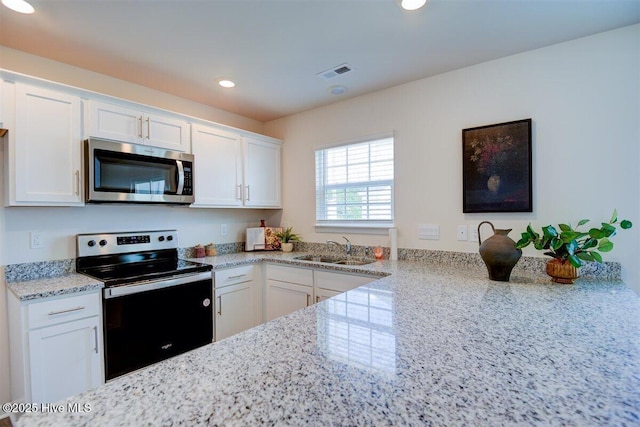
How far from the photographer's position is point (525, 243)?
1735mm

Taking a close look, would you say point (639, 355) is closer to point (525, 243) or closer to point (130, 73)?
point (525, 243)

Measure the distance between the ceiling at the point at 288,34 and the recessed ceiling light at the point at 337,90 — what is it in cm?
19

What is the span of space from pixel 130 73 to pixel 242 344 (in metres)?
2.41

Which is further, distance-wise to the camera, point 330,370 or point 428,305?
point 428,305

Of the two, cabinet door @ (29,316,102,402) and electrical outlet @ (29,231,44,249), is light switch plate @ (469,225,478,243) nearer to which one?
cabinet door @ (29,316,102,402)

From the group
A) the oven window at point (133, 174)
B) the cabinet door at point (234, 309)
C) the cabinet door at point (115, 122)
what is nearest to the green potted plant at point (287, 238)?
the cabinet door at point (234, 309)

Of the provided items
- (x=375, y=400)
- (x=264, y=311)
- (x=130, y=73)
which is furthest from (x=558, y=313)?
(x=130, y=73)

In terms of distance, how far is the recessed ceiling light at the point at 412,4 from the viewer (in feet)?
5.10

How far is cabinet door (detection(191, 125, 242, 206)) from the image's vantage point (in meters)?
2.70

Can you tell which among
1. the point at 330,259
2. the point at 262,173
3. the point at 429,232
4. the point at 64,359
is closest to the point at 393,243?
the point at 429,232

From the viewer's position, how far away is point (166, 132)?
246 cm

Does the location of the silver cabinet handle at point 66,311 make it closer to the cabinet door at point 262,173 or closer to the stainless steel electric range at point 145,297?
the stainless steel electric range at point 145,297

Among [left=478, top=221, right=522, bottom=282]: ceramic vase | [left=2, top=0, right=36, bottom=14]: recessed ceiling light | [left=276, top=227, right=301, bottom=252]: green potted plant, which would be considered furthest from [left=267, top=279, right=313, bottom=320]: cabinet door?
[left=2, top=0, right=36, bottom=14]: recessed ceiling light

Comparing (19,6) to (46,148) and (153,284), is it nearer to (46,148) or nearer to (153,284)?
(46,148)
